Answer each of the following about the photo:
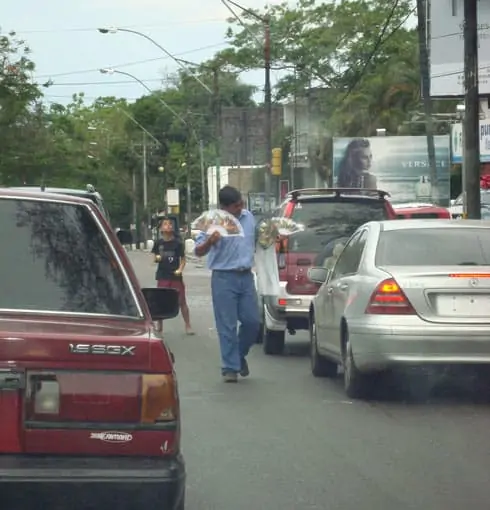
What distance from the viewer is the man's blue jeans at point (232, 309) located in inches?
428

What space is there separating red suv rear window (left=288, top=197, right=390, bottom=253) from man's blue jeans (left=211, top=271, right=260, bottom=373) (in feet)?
8.22

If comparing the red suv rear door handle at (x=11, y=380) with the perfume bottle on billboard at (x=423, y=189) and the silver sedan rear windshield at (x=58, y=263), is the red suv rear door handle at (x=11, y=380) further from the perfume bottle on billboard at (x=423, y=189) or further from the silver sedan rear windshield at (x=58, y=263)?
the perfume bottle on billboard at (x=423, y=189)

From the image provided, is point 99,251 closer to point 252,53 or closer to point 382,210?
point 382,210

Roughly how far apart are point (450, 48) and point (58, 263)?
134 ft

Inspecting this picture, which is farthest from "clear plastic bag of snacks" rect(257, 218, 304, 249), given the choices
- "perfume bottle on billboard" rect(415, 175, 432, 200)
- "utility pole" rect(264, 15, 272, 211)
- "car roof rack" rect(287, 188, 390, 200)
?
"perfume bottle on billboard" rect(415, 175, 432, 200)

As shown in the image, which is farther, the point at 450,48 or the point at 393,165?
the point at 393,165

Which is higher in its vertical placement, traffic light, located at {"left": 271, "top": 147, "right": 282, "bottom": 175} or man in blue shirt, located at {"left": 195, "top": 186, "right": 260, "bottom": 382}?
traffic light, located at {"left": 271, "top": 147, "right": 282, "bottom": 175}

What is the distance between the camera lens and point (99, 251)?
519 cm

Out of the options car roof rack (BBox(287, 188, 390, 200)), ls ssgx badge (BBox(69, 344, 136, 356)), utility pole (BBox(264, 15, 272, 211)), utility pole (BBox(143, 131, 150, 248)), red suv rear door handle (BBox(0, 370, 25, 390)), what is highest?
utility pole (BBox(264, 15, 272, 211))

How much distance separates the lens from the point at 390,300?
31.0 feet

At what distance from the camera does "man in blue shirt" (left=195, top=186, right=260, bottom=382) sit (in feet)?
35.6

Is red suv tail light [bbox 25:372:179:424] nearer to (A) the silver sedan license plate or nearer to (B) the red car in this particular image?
(B) the red car

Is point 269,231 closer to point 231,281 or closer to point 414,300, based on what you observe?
point 231,281

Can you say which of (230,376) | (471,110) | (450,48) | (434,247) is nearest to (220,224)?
(230,376)
